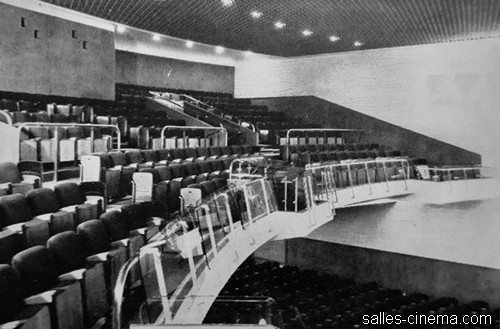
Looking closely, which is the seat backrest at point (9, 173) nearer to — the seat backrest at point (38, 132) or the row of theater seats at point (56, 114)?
the seat backrest at point (38, 132)

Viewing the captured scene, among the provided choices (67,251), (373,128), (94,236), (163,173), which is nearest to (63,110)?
(163,173)

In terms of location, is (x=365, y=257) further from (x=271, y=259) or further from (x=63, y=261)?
(x=63, y=261)

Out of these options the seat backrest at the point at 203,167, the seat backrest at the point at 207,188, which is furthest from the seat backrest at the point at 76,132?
the seat backrest at the point at 207,188

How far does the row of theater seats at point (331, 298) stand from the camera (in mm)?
4961

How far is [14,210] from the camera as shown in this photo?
8.46 feet

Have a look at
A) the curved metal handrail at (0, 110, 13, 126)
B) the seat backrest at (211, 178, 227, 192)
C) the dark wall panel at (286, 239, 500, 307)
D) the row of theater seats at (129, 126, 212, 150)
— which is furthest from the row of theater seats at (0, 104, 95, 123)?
the dark wall panel at (286, 239, 500, 307)

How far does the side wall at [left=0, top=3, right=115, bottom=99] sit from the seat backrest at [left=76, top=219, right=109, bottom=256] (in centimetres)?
422

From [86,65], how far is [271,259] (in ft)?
12.3

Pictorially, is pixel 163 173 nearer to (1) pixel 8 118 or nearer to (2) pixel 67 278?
(1) pixel 8 118

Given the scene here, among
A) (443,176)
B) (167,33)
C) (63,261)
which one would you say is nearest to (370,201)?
(443,176)

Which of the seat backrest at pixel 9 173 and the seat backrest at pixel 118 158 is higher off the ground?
the seat backrest at pixel 118 158

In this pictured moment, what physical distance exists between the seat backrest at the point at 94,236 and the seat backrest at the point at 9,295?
0.58 meters

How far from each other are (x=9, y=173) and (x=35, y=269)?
1.60m

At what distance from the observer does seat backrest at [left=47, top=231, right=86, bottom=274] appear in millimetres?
2111
